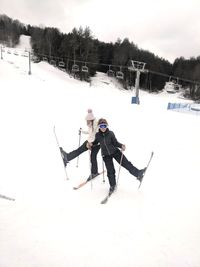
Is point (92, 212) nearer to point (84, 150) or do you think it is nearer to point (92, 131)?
point (84, 150)

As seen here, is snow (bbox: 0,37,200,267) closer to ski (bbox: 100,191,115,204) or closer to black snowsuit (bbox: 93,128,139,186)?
ski (bbox: 100,191,115,204)

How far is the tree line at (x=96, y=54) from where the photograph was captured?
164ft

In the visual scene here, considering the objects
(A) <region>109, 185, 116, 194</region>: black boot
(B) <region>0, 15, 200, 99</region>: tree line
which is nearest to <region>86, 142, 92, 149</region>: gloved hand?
(A) <region>109, 185, 116, 194</region>: black boot

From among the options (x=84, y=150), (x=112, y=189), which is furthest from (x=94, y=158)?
(x=112, y=189)

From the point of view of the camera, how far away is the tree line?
1967 inches

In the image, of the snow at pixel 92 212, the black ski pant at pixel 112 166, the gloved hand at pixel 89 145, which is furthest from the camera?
the gloved hand at pixel 89 145

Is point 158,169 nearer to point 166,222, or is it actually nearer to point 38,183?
point 166,222

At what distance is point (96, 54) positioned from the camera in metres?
51.9

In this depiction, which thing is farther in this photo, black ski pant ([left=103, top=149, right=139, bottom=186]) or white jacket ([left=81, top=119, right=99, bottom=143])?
white jacket ([left=81, top=119, right=99, bottom=143])

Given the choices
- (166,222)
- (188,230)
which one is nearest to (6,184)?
(166,222)

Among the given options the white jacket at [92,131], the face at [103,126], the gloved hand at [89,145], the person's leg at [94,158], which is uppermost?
the face at [103,126]

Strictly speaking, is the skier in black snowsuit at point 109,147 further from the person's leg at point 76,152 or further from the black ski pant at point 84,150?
the person's leg at point 76,152

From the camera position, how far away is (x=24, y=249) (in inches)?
140

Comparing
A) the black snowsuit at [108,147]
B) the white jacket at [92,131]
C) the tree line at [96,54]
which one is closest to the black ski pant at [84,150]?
the white jacket at [92,131]
